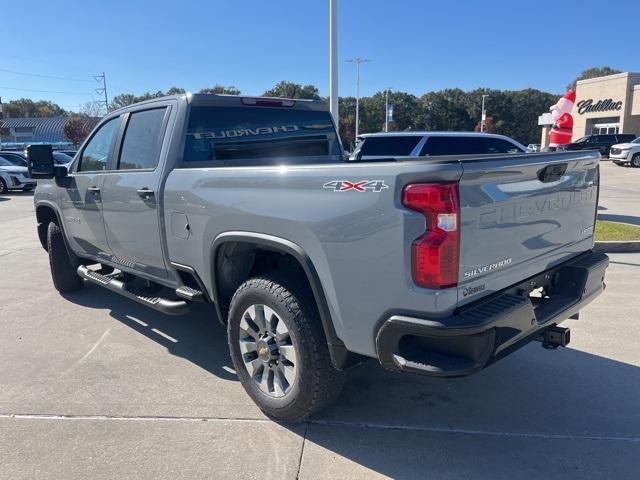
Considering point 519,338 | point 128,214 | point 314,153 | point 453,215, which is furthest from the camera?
point 314,153

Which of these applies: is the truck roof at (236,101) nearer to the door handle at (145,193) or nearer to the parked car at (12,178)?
the door handle at (145,193)

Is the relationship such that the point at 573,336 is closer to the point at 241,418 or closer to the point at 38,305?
the point at 241,418

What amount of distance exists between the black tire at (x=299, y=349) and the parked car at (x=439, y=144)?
7244mm

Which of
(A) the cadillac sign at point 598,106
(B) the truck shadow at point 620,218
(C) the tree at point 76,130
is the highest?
(A) the cadillac sign at point 598,106

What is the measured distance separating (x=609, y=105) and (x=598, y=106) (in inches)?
52.6

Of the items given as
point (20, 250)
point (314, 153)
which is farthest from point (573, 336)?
point (20, 250)

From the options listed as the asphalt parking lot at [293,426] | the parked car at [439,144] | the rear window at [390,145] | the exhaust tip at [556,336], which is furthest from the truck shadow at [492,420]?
the rear window at [390,145]

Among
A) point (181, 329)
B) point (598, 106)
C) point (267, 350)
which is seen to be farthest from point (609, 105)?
point (267, 350)

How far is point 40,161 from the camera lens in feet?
16.4

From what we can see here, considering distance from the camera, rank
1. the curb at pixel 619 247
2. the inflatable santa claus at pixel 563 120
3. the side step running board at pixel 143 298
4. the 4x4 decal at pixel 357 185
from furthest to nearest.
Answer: the inflatable santa claus at pixel 563 120, the curb at pixel 619 247, the side step running board at pixel 143 298, the 4x4 decal at pixel 357 185

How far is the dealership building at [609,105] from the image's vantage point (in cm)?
4338

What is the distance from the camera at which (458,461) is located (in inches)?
112

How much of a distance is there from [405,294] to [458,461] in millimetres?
1138

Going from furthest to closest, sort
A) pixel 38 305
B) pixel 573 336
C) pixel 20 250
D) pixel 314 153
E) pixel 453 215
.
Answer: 1. pixel 20 250
2. pixel 38 305
3. pixel 314 153
4. pixel 573 336
5. pixel 453 215
